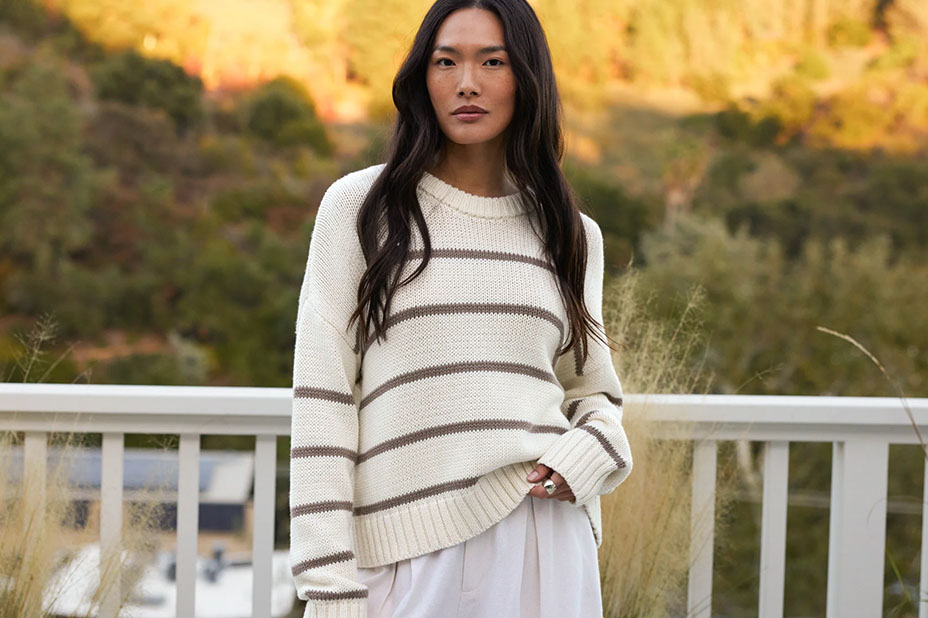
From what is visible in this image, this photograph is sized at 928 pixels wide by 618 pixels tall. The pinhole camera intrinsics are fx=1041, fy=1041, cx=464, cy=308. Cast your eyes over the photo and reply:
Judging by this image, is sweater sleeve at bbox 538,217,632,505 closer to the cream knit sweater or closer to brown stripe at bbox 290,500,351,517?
the cream knit sweater

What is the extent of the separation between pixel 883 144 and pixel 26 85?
57.2 feet

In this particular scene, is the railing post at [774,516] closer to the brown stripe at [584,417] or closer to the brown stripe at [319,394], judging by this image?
the brown stripe at [584,417]

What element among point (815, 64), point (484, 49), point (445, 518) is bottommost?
point (445, 518)

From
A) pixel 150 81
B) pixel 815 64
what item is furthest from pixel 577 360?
pixel 815 64

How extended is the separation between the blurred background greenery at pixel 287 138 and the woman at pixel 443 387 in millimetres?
19367

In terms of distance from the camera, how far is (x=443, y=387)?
1375mm

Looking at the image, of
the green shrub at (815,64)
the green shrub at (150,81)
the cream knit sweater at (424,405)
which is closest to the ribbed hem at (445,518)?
the cream knit sweater at (424,405)

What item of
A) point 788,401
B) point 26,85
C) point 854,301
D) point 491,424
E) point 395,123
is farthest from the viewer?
point 26,85

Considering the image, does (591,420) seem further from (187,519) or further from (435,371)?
(187,519)

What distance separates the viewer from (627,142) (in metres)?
21.5

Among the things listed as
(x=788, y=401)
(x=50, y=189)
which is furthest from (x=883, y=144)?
(x=788, y=401)

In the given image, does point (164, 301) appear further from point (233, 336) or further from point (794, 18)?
point (794, 18)

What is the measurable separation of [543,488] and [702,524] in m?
0.72

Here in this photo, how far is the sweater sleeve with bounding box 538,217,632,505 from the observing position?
4.53 feet
